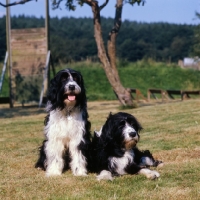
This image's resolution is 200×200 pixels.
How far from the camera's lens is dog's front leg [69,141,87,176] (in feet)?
26.0

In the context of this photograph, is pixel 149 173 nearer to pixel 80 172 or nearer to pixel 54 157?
pixel 80 172

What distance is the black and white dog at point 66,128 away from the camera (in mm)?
7719

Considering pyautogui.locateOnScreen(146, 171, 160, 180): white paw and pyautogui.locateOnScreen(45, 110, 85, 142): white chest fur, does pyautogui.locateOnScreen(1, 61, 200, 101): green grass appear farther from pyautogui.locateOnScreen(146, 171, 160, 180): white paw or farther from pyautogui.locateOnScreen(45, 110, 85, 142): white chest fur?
pyautogui.locateOnScreen(146, 171, 160, 180): white paw

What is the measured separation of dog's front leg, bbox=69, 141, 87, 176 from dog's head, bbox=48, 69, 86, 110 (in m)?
0.56

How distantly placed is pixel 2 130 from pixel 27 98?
996cm

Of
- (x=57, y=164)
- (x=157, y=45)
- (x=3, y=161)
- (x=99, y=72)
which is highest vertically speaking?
(x=57, y=164)

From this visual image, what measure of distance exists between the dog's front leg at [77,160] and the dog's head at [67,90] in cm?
56

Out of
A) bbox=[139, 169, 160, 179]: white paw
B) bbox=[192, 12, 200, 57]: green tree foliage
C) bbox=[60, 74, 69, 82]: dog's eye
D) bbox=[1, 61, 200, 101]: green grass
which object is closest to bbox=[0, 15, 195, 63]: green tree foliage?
bbox=[1, 61, 200, 101]: green grass

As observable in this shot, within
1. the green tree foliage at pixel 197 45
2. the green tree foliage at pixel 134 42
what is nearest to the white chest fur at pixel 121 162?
the green tree foliage at pixel 197 45

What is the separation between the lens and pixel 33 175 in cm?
Result: 830

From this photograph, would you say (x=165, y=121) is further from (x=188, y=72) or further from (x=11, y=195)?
(x=188, y=72)

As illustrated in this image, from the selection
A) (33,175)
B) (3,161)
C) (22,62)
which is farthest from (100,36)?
(33,175)

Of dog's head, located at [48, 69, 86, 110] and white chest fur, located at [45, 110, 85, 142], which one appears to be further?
white chest fur, located at [45, 110, 85, 142]

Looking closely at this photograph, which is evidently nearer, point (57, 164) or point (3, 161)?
point (57, 164)
